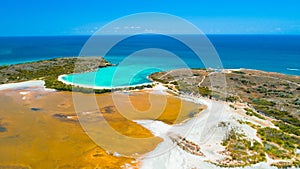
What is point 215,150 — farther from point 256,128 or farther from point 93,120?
point 93,120

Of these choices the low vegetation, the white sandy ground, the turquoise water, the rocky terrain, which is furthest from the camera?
the turquoise water

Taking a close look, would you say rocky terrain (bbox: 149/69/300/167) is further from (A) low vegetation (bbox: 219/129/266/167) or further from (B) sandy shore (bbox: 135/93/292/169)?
(B) sandy shore (bbox: 135/93/292/169)

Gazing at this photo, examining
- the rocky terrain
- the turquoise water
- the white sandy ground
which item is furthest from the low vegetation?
the turquoise water

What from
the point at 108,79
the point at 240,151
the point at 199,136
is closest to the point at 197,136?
the point at 199,136

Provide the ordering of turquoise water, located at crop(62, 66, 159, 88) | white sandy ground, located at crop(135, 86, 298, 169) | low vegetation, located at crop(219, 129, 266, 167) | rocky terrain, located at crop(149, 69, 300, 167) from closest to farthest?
white sandy ground, located at crop(135, 86, 298, 169), low vegetation, located at crop(219, 129, 266, 167), rocky terrain, located at crop(149, 69, 300, 167), turquoise water, located at crop(62, 66, 159, 88)

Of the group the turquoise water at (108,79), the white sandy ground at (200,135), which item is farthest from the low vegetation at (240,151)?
the turquoise water at (108,79)

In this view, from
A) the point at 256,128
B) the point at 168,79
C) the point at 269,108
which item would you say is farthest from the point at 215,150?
the point at 168,79

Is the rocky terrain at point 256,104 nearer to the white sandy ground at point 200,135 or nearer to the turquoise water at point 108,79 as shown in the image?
the white sandy ground at point 200,135

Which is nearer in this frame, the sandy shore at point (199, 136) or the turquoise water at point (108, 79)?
the sandy shore at point (199, 136)
